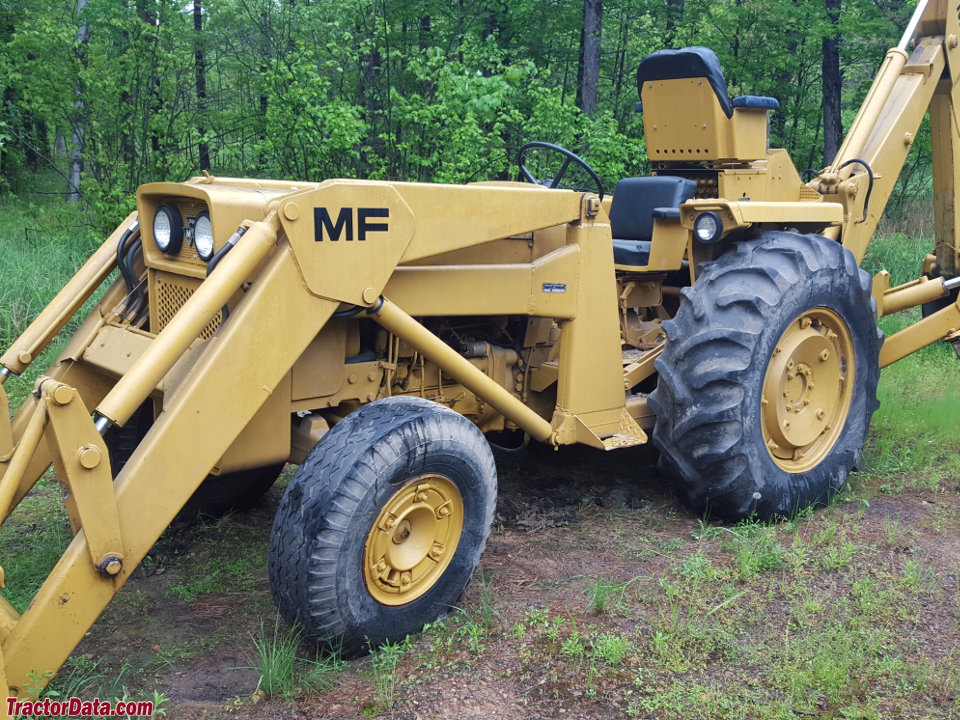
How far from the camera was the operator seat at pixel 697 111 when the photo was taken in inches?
200

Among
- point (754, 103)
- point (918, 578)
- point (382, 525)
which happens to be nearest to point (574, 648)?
point (382, 525)

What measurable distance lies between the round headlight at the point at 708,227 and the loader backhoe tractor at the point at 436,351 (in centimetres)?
1

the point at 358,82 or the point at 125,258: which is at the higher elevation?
the point at 358,82

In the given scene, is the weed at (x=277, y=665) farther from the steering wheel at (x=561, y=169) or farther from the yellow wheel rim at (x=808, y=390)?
the yellow wheel rim at (x=808, y=390)

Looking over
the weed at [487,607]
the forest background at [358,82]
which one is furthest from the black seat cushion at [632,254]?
the forest background at [358,82]

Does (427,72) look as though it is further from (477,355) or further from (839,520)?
(839,520)

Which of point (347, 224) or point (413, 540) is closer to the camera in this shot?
point (347, 224)

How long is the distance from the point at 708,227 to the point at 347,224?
80.2 inches

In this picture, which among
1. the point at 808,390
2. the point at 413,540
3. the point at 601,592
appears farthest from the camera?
the point at 808,390

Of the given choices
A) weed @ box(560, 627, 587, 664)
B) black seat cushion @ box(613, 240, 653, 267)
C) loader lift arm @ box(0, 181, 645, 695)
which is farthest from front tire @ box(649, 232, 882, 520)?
weed @ box(560, 627, 587, 664)

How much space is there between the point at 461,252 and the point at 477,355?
1.80 feet

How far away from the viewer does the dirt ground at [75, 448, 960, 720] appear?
3.00 metres

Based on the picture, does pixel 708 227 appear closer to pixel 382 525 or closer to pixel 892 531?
pixel 892 531

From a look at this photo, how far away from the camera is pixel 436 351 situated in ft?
11.7
